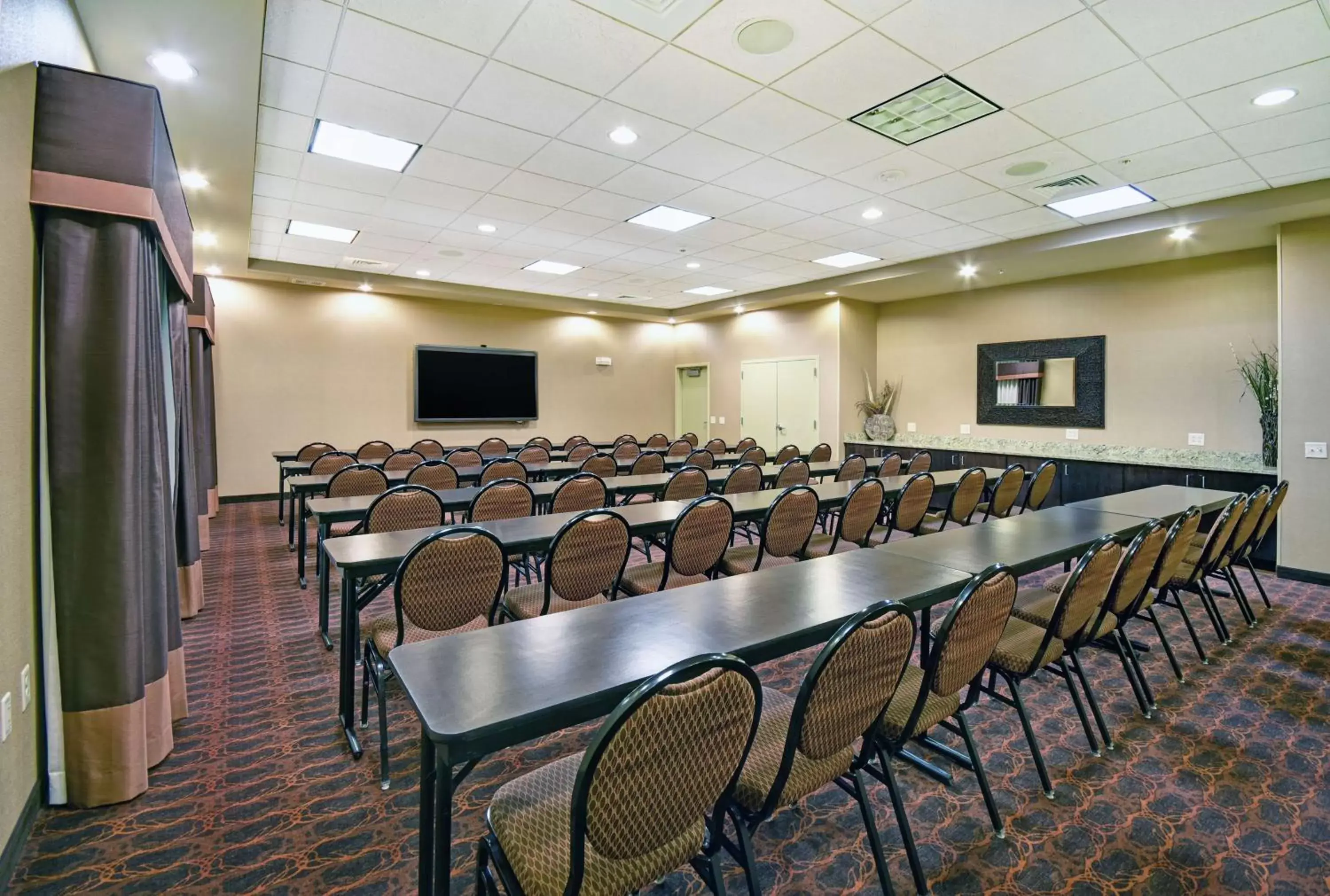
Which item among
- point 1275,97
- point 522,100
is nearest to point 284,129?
point 522,100

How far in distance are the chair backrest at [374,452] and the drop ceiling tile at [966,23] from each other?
6.30m

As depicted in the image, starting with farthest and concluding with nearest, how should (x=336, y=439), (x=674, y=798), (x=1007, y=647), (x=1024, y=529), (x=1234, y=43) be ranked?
1. (x=336, y=439)
2. (x=1024, y=529)
3. (x=1234, y=43)
4. (x=1007, y=647)
5. (x=674, y=798)

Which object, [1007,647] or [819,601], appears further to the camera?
[1007,647]

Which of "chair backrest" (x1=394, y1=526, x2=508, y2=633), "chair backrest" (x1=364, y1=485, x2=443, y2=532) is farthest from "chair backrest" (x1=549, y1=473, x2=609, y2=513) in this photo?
"chair backrest" (x1=394, y1=526, x2=508, y2=633)

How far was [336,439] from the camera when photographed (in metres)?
9.15

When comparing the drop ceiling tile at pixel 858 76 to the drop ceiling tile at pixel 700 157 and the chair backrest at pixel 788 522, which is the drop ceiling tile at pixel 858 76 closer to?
the drop ceiling tile at pixel 700 157

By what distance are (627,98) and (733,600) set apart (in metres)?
2.92

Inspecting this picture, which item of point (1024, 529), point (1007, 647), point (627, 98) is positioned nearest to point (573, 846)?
point (1007, 647)

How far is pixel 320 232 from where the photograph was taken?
21.4ft

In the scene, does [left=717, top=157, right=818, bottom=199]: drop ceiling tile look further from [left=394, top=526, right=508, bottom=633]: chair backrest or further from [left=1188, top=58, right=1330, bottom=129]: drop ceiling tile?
[left=394, top=526, right=508, bottom=633]: chair backrest

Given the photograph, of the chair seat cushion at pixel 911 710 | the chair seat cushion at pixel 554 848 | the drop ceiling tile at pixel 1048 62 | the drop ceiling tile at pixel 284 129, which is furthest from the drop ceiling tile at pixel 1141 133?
the drop ceiling tile at pixel 284 129

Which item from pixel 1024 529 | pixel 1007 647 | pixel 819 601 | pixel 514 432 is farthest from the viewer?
pixel 514 432

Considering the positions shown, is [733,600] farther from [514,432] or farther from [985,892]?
[514,432]

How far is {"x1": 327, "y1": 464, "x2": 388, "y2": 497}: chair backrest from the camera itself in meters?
5.03
